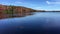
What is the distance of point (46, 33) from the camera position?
3.68 m

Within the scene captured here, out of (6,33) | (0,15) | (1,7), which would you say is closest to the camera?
(6,33)

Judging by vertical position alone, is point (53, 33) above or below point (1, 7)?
below

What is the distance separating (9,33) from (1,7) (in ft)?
9.32

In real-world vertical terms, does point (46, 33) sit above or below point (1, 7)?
below

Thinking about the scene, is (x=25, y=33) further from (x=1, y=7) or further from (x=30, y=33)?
(x=1, y=7)

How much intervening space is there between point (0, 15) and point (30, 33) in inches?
205

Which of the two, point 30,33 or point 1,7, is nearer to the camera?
point 30,33

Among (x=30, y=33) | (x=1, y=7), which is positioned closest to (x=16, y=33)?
(x=30, y=33)

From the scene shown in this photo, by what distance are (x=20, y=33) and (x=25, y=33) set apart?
0.61 feet

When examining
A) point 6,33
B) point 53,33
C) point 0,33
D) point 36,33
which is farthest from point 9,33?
point 53,33

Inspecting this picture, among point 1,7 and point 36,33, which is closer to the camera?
point 36,33

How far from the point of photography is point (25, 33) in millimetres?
3643

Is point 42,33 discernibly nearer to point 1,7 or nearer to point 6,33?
→ point 6,33

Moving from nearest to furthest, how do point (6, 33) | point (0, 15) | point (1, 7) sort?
point (6, 33)
point (1, 7)
point (0, 15)
